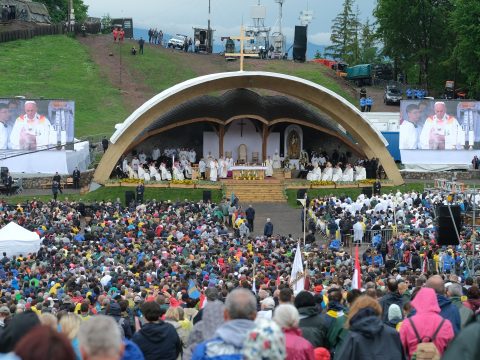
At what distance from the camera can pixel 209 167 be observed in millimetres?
41125

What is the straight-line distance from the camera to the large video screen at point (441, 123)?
1644 inches

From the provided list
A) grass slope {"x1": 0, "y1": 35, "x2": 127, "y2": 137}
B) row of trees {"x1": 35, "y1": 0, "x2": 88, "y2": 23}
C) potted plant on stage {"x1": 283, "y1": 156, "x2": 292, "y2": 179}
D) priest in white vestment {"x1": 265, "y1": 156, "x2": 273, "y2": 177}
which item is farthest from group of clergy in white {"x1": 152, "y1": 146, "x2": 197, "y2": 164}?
row of trees {"x1": 35, "y1": 0, "x2": 88, "y2": 23}

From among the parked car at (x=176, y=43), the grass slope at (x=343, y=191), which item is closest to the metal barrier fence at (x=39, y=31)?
the parked car at (x=176, y=43)

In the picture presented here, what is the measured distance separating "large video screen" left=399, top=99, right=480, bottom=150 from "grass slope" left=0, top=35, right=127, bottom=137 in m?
16.2

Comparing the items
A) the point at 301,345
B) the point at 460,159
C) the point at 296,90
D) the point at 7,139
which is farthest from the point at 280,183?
the point at 301,345

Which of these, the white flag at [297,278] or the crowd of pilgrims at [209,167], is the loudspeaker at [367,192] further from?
the white flag at [297,278]

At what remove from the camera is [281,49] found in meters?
72.0

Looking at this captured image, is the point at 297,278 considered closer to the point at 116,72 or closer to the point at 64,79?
the point at 64,79

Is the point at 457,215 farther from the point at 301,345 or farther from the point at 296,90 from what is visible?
the point at 296,90

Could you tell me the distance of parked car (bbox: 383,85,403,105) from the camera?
58.0 m

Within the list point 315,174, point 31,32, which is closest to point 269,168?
point 315,174

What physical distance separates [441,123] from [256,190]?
8.43 meters

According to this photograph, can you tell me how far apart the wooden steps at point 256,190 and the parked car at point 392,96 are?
20.0 metres

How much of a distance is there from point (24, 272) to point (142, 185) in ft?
53.9
